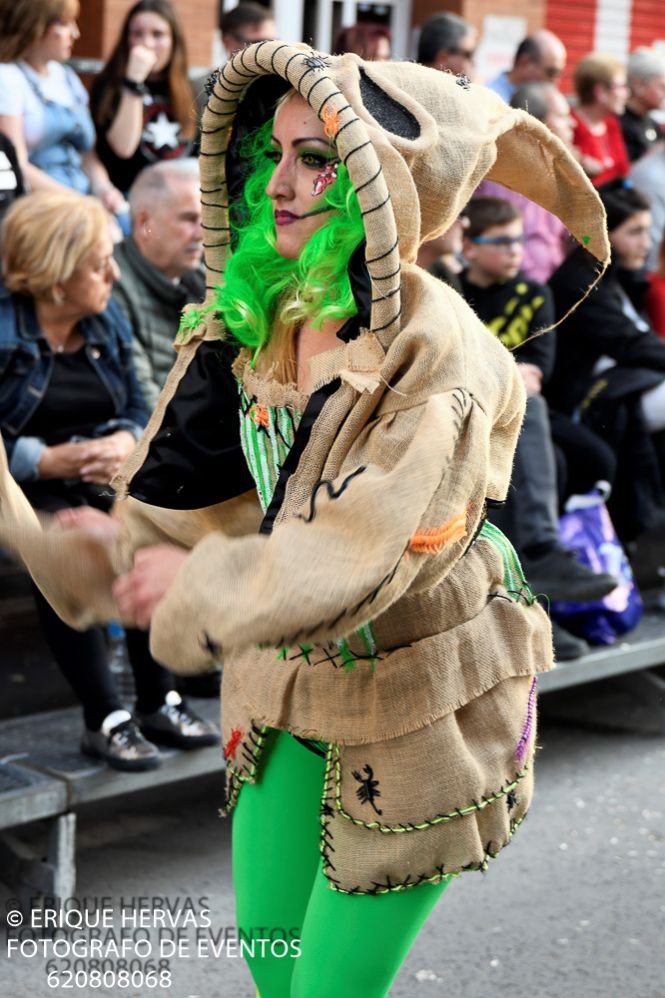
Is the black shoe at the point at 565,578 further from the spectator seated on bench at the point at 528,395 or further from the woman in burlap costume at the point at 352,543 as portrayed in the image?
the woman in burlap costume at the point at 352,543

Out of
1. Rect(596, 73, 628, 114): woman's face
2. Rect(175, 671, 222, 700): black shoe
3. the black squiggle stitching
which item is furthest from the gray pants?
Rect(596, 73, 628, 114): woman's face

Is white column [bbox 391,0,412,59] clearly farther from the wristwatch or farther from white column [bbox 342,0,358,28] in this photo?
the wristwatch

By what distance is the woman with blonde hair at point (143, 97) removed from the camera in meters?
5.89

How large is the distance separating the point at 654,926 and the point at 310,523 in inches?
104

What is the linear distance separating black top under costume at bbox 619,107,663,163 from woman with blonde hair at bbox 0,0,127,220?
12.8 feet

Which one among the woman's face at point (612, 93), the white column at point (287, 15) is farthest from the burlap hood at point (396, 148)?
the white column at point (287, 15)

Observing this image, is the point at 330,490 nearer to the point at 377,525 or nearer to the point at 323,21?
the point at 377,525

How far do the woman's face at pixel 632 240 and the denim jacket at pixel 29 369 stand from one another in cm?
283

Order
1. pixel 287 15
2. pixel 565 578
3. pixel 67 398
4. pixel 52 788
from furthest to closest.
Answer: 1. pixel 287 15
2. pixel 565 578
3. pixel 67 398
4. pixel 52 788

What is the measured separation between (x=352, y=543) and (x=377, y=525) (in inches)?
1.6

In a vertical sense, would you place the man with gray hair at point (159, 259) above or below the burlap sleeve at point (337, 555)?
below

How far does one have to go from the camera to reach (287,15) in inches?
390

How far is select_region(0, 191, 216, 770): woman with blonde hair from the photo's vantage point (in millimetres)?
4035

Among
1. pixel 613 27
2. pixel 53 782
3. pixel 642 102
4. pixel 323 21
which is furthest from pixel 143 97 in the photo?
pixel 613 27
